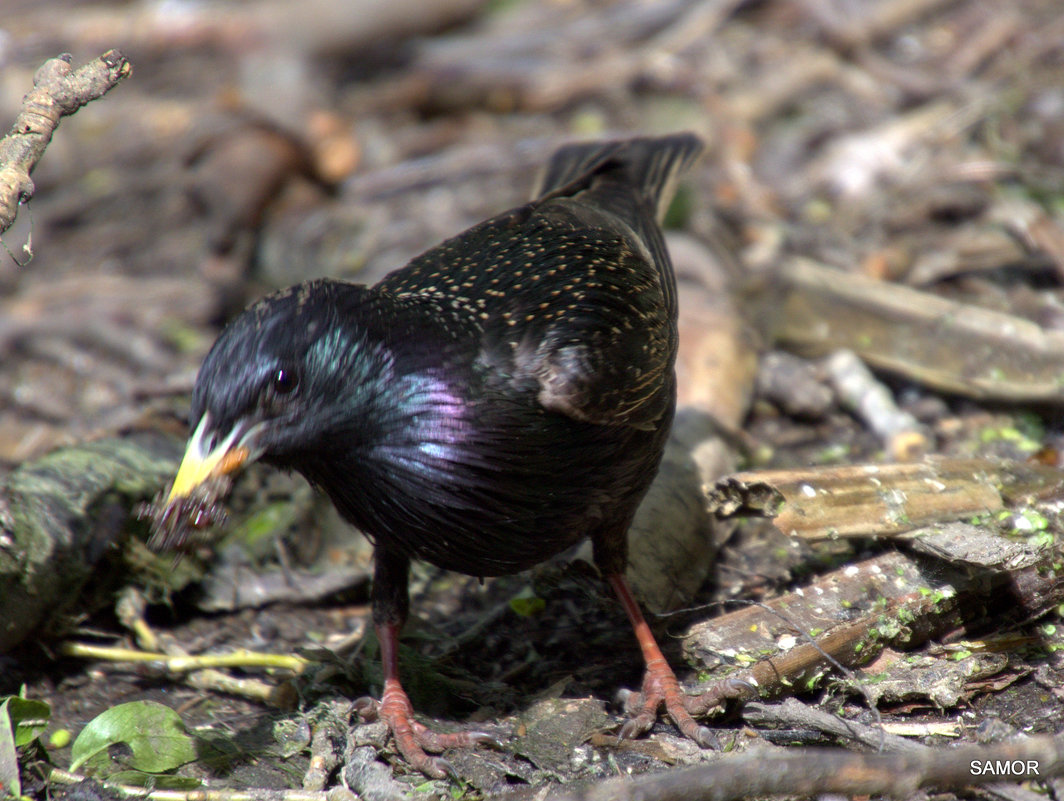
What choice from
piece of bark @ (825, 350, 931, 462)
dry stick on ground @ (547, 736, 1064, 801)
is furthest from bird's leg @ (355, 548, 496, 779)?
piece of bark @ (825, 350, 931, 462)

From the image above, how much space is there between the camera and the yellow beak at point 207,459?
251cm

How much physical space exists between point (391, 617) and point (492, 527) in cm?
71

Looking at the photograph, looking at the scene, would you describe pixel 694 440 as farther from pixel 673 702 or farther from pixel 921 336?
pixel 673 702

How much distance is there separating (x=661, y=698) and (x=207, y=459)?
5.06 ft

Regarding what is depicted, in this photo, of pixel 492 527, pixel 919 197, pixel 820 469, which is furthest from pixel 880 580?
pixel 919 197

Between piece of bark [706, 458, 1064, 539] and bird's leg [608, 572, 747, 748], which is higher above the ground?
piece of bark [706, 458, 1064, 539]

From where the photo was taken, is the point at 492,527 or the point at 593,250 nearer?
the point at 492,527

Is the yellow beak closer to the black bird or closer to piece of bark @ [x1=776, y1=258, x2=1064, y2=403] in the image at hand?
the black bird

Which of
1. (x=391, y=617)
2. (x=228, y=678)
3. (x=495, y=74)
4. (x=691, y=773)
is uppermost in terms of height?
(x=495, y=74)

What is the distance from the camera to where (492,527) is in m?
2.83

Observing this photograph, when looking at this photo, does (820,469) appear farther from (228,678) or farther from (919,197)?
(919,197)

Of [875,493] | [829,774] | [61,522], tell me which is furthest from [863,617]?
[61,522]

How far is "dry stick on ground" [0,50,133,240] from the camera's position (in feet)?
8.66

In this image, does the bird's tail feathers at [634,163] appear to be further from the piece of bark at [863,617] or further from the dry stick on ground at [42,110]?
the dry stick on ground at [42,110]
